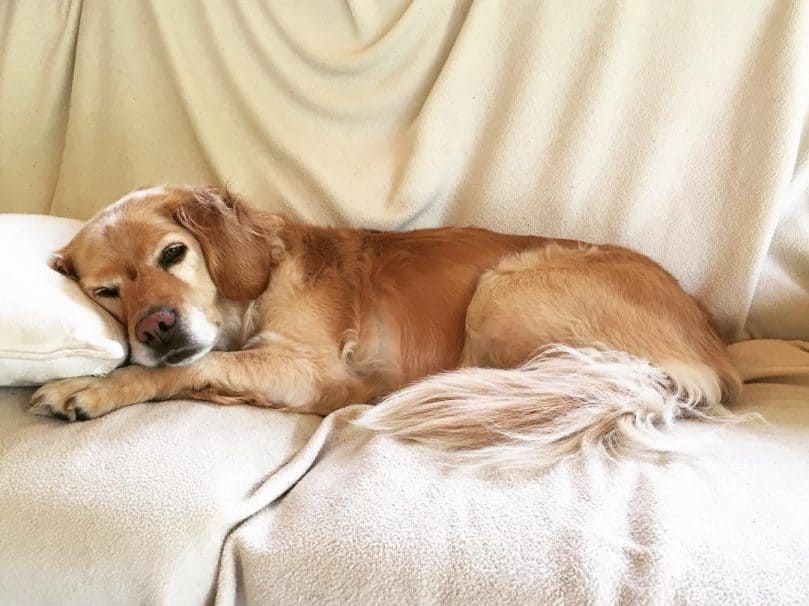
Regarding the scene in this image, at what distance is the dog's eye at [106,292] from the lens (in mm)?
1501

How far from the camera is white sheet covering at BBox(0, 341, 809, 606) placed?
0.91 metres

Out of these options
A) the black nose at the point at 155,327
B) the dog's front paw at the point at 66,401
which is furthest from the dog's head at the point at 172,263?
the dog's front paw at the point at 66,401

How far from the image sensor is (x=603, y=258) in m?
1.64

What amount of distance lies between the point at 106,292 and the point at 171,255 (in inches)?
6.8

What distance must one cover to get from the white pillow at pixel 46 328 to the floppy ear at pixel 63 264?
0.05m

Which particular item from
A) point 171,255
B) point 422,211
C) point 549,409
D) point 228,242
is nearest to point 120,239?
point 171,255

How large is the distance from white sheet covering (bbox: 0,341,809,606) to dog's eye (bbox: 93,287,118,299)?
372 mm

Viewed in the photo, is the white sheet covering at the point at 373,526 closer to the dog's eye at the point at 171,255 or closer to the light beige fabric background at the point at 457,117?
the dog's eye at the point at 171,255

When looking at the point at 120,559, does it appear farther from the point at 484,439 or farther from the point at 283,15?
the point at 283,15

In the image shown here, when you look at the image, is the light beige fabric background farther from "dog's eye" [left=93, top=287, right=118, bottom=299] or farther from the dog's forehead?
"dog's eye" [left=93, top=287, right=118, bottom=299]

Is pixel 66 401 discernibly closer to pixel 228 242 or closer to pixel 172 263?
pixel 172 263

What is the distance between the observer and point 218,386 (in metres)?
1.48

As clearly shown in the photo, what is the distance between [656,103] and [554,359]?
32.6 inches

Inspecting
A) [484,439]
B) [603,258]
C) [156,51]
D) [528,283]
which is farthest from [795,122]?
[156,51]
